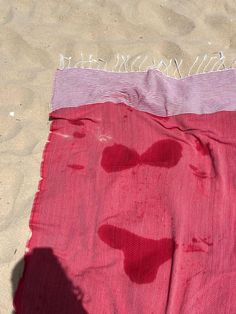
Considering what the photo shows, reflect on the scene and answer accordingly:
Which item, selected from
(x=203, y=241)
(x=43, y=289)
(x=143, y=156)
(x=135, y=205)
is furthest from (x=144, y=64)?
(x=43, y=289)

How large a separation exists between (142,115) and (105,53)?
1.88 feet

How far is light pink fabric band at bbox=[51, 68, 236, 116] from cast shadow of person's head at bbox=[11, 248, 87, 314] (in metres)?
0.85

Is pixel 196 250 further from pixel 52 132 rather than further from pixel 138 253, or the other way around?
pixel 52 132

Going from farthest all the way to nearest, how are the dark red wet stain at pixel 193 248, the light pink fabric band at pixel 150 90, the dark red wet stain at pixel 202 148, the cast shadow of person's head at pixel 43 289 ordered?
the light pink fabric band at pixel 150 90, the dark red wet stain at pixel 202 148, the dark red wet stain at pixel 193 248, the cast shadow of person's head at pixel 43 289

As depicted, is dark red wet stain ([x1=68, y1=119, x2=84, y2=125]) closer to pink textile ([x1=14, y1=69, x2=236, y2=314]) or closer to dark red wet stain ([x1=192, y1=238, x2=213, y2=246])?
pink textile ([x1=14, y1=69, x2=236, y2=314])

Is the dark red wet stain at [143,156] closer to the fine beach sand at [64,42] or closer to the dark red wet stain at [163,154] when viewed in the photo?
the dark red wet stain at [163,154]

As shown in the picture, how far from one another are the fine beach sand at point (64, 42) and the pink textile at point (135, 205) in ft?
0.35

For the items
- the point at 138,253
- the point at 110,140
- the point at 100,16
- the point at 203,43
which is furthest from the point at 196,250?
the point at 100,16

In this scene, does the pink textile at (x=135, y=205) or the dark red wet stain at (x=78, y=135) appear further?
the dark red wet stain at (x=78, y=135)

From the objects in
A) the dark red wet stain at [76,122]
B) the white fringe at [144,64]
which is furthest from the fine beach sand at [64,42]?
the dark red wet stain at [76,122]

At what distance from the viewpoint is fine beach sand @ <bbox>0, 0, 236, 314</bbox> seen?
2287mm

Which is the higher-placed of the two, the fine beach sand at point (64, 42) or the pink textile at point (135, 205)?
the fine beach sand at point (64, 42)

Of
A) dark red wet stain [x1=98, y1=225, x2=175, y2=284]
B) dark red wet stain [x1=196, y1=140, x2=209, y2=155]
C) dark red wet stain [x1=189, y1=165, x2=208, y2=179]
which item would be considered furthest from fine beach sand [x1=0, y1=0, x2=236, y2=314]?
dark red wet stain [x1=189, y1=165, x2=208, y2=179]

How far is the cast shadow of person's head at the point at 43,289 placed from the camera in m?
1.77
